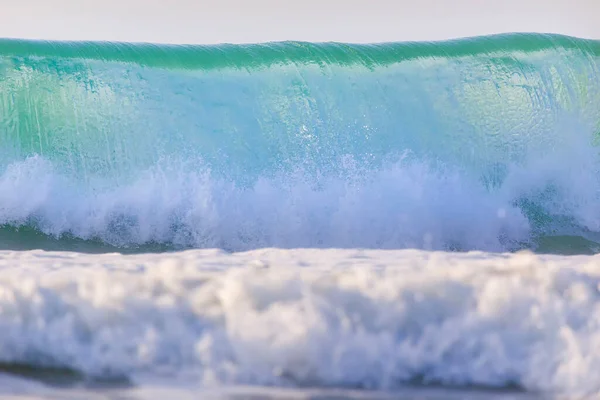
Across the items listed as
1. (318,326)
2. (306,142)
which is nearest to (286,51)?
(306,142)

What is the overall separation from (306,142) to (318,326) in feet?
11.1

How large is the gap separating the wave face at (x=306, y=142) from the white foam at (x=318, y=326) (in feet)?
9.50

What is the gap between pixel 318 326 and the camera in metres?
1.01

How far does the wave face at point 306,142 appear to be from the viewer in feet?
13.5

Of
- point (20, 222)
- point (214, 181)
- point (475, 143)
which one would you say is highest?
point (475, 143)

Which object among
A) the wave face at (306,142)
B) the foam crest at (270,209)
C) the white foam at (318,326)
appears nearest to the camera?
the white foam at (318,326)

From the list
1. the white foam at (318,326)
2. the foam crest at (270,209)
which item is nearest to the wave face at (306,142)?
the foam crest at (270,209)

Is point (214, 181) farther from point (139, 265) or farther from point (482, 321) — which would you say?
point (482, 321)

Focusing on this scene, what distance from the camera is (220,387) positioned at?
1004 millimetres

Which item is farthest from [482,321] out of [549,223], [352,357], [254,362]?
[549,223]

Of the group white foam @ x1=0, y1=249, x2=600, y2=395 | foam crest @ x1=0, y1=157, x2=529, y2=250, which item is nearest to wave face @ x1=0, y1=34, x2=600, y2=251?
foam crest @ x1=0, y1=157, x2=529, y2=250

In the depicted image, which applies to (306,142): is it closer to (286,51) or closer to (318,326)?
(286,51)

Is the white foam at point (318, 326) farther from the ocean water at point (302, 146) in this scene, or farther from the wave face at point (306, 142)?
the wave face at point (306, 142)

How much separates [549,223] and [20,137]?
11.0 feet
